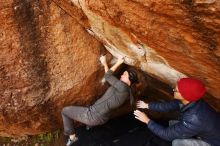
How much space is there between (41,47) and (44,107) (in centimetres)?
105

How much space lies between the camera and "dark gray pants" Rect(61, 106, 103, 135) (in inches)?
216

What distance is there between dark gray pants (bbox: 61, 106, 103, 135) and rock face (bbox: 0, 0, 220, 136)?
0.79 ft

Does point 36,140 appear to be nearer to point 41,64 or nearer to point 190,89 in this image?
point 41,64

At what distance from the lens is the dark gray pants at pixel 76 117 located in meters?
5.48

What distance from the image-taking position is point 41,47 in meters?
5.20

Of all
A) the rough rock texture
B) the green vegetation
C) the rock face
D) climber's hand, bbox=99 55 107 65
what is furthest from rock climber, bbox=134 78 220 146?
the green vegetation

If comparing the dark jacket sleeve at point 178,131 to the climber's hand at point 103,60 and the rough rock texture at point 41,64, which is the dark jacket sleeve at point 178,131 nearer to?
the climber's hand at point 103,60

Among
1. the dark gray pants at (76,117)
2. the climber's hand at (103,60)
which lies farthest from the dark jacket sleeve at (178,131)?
the climber's hand at (103,60)

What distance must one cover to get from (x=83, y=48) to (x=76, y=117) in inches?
41.5

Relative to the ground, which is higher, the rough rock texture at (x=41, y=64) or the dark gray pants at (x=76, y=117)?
the rough rock texture at (x=41, y=64)

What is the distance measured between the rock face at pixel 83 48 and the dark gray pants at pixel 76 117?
0.79ft

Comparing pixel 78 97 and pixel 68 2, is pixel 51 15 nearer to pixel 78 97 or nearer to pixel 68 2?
pixel 68 2

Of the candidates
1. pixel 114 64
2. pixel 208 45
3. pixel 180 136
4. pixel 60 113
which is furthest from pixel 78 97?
pixel 208 45

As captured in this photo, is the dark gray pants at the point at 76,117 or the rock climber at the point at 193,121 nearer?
the rock climber at the point at 193,121
